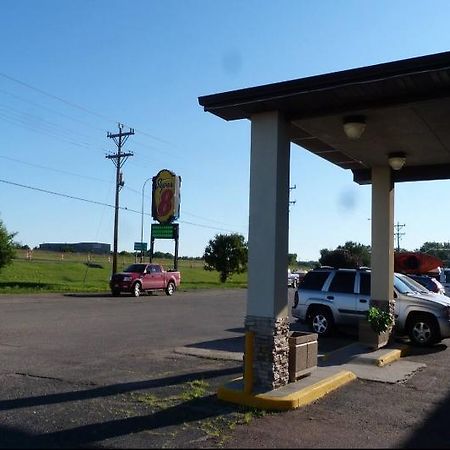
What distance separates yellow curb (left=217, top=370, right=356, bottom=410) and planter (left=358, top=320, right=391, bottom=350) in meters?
4.21

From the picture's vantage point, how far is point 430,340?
1384cm

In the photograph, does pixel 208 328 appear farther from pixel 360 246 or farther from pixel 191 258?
pixel 191 258

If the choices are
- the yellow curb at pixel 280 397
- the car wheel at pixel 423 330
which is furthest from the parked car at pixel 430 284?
the yellow curb at pixel 280 397

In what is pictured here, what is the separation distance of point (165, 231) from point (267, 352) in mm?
36927

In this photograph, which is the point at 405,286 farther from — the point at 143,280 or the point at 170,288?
the point at 170,288

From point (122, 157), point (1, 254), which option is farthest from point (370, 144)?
point (122, 157)

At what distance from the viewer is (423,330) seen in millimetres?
13984

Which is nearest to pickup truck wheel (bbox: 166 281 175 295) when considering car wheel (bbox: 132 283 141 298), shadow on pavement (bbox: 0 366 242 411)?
car wheel (bbox: 132 283 141 298)

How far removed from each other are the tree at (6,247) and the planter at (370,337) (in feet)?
89.0

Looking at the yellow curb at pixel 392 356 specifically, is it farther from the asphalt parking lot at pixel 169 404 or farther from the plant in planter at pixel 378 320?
the plant in planter at pixel 378 320

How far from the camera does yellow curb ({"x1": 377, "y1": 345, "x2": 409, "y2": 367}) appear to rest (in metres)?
11.0

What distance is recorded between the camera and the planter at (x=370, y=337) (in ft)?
41.2

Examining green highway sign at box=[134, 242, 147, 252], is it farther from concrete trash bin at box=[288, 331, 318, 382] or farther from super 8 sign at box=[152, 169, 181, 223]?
concrete trash bin at box=[288, 331, 318, 382]

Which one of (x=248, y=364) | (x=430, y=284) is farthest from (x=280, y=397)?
(x=430, y=284)
